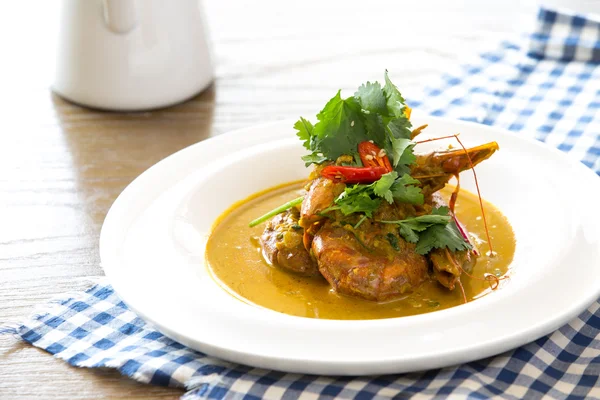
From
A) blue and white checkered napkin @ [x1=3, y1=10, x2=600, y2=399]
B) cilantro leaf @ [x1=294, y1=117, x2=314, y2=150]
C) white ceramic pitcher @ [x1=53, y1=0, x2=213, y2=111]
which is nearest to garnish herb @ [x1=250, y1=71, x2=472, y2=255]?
cilantro leaf @ [x1=294, y1=117, x2=314, y2=150]

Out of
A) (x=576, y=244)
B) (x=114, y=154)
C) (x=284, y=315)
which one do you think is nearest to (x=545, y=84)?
(x=576, y=244)

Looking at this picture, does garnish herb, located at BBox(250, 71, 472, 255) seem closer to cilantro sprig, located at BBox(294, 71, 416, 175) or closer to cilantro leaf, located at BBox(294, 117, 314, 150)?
cilantro sprig, located at BBox(294, 71, 416, 175)

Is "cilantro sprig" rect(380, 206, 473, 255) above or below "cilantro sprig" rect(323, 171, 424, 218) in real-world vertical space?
below

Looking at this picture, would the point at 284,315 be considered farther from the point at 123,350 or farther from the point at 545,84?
the point at 545,84

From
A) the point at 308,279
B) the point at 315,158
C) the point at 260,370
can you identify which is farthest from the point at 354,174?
the point at 260,370

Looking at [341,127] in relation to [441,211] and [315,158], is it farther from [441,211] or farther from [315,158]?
[441,211]

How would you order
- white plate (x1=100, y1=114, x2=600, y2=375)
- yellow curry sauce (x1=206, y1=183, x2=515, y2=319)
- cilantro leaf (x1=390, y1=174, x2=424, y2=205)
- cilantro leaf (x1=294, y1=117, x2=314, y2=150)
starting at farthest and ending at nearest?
cilantro leaf (x1=294, y1=117, x2=314, y2=150), cilantro leaf (x1=390, y1=174, x2=424, y2=205), yellow curry sauce (x1=206, y1=183, x2=515, y2=319), white plate (x1=100, y1=114, x2=600, y2=375)
